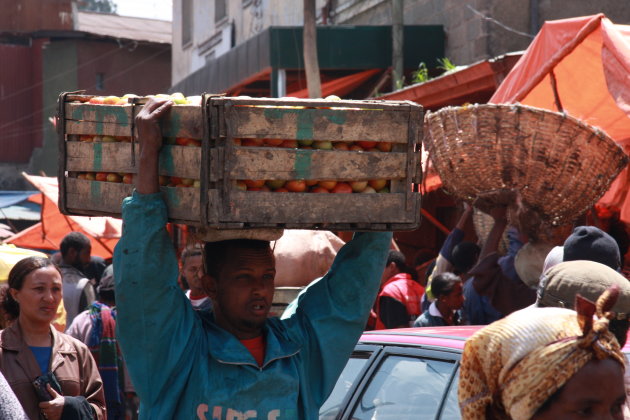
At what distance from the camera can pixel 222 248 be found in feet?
10.1

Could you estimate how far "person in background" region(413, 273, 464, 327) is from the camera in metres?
7.01

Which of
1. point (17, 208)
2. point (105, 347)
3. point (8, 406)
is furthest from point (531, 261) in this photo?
point (17, 208)

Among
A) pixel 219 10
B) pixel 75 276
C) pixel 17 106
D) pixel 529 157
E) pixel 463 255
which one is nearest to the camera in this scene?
pixel 529 157

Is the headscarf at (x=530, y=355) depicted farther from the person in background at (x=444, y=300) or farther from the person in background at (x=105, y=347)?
the person in background at (x=444, y=300)

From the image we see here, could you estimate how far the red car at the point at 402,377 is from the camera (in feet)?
14.4

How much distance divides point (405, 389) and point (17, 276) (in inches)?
85.9

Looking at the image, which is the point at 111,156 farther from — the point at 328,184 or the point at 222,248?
the point at 328,184

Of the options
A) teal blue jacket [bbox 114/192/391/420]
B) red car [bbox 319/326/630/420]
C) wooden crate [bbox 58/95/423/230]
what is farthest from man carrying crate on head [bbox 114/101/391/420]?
red car [bbox 319/326/630/420]

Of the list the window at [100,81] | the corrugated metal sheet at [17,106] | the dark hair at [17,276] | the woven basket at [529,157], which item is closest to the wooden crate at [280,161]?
the dark hair at [17,276]

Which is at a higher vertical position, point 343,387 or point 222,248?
point 222,248

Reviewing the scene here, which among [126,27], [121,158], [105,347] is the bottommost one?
[105,347]

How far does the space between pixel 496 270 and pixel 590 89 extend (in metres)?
2.34

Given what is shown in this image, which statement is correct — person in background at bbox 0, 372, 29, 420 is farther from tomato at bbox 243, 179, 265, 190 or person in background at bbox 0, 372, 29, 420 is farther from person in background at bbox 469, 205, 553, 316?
person in background at bbox 469, 205, 553, 316

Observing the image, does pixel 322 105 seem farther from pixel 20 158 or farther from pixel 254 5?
pixel 20 158
